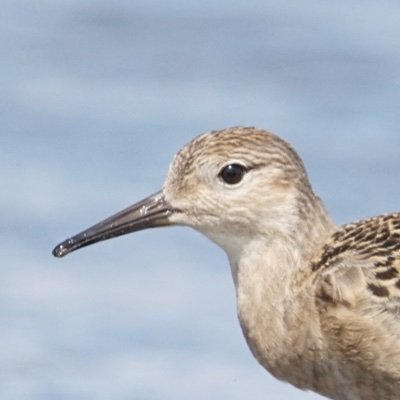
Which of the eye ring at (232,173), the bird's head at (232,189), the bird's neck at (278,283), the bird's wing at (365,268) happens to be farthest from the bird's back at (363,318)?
the eye ring at (232,173)

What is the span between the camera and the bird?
1079 cm

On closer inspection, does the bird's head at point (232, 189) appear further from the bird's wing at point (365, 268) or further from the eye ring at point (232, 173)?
the bird's wing at point (365, 268)

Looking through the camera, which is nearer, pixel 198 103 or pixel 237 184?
pixel 237 184

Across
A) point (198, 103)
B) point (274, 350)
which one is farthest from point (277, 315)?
point (198, 103)

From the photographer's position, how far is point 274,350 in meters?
11.1

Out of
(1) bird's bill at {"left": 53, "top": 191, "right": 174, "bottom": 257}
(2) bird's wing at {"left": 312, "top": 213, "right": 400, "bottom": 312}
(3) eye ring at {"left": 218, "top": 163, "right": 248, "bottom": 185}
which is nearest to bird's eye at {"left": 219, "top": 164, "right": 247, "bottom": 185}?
(3) eye ring at {"left": 218, "top": 163, "right": 248, "bottom": 185}

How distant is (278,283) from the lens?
11141 mm

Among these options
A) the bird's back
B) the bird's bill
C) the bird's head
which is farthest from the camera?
the bird's bill

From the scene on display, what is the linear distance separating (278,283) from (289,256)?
0.14m

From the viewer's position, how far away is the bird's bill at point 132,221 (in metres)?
11.1

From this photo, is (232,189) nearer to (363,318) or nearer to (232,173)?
(232,173)

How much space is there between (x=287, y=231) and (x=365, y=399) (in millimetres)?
870

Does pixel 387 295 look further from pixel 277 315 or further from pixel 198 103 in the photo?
pixel 198 103

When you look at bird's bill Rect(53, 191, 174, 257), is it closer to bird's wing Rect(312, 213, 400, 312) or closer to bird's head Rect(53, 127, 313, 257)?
bird's head Rect(53, 127, 313, 257)
